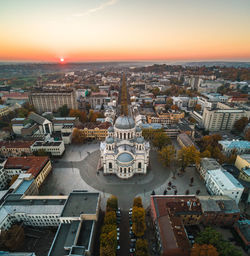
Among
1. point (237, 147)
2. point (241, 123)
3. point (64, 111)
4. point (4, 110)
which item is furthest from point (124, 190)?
point (4, 110)

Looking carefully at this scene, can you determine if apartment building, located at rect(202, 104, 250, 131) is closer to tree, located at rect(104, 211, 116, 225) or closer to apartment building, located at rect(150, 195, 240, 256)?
apartment building, located at rect(150, 195, 240, 256)

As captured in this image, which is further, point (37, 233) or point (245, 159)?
point (245, 159)

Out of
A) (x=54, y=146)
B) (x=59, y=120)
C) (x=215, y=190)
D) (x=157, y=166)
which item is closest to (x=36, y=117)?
(x=59, y=120)

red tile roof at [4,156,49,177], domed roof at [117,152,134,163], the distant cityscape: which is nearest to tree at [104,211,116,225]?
the distant cityscape

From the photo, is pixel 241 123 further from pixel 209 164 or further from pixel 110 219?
pixel 110 219

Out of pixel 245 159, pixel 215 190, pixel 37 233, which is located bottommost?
pixel 37 233

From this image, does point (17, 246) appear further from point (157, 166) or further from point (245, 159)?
point (245, 159)
